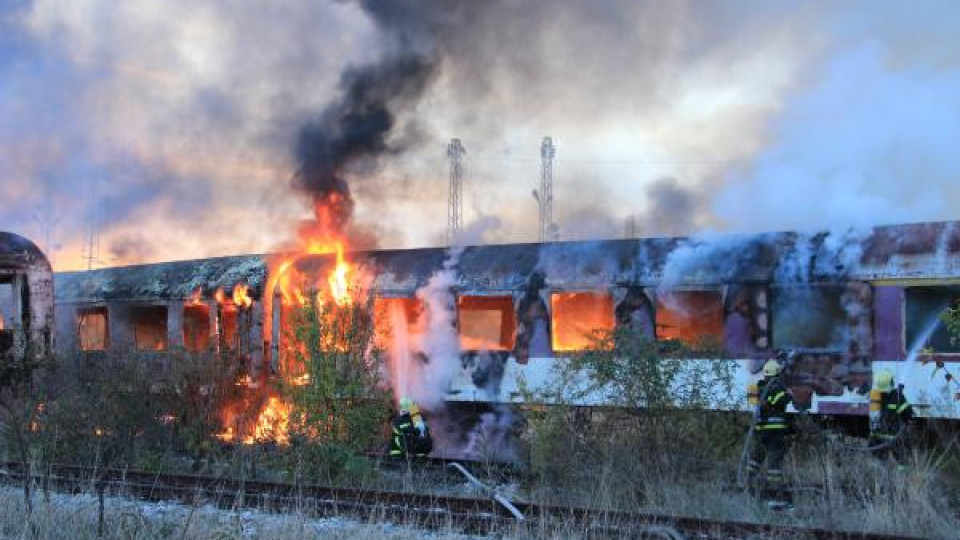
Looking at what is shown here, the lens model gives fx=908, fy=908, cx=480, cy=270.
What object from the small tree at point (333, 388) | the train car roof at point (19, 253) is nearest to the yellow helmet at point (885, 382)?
the small tree at point (333, 388)

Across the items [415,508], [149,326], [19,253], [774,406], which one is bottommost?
[415,508]

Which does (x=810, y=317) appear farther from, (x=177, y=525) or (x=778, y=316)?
(x=177, y=525)

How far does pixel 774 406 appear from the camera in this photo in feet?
29.5

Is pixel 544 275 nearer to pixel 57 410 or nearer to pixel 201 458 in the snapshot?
pixel 201 458

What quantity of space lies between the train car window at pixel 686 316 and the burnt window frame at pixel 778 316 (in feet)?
2.91

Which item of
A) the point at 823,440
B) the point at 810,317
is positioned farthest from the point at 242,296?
the point at 823,440

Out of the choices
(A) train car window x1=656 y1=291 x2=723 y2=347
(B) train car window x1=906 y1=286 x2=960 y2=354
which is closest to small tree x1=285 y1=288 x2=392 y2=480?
(A) train car window x1=656 y1=291 x2=723 y2=347

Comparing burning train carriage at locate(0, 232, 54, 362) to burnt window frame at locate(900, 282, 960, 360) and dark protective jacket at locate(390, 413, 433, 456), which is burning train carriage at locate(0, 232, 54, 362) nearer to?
dark protective jacket at locate(390, 413, 433, 456)

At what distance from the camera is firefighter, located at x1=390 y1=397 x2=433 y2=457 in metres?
10.8

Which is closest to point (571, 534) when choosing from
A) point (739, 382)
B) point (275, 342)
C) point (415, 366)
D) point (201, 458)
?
point (739, 382)

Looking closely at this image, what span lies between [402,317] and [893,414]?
6.91 metres

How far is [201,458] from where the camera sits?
1094 cm

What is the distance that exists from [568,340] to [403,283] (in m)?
2.80

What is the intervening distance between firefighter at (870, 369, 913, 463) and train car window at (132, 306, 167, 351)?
12.3 metres
